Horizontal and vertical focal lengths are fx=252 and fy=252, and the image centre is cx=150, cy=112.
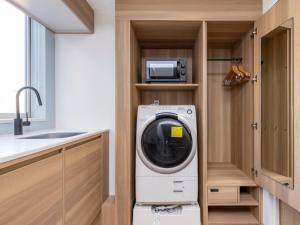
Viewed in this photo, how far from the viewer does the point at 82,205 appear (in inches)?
75.1

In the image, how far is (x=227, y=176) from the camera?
2.57 m

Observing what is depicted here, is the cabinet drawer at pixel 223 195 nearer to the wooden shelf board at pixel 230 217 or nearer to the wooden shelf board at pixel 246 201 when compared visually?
the wooden shelf board at pixel 246 201

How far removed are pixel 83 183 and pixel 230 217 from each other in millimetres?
1513

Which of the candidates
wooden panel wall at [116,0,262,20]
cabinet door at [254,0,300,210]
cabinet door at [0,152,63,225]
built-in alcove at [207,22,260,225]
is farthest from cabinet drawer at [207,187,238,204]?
wooden panel wall at [116,0,262,20]

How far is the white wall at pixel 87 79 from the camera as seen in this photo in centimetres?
290

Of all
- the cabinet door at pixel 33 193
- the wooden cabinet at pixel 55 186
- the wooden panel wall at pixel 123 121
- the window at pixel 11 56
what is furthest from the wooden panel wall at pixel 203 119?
the window at pixel 11 56

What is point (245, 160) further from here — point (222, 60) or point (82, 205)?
point (82, 205)

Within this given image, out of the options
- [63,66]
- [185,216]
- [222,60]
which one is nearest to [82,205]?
[185,216]

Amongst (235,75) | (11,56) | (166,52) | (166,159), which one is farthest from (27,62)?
(235,75)

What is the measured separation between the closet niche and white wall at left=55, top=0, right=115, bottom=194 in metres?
1.59

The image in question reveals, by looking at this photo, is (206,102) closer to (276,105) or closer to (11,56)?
(276,105)

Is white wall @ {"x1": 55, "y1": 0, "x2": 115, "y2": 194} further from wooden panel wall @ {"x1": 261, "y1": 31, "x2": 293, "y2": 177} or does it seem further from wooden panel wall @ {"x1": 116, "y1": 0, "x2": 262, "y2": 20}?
wooden panel wall @ {"x1": 261, "y1": 31, "x2": 293, "y2": 177}

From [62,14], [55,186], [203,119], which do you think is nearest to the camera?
[55,186]

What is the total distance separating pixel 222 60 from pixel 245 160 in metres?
1.24
